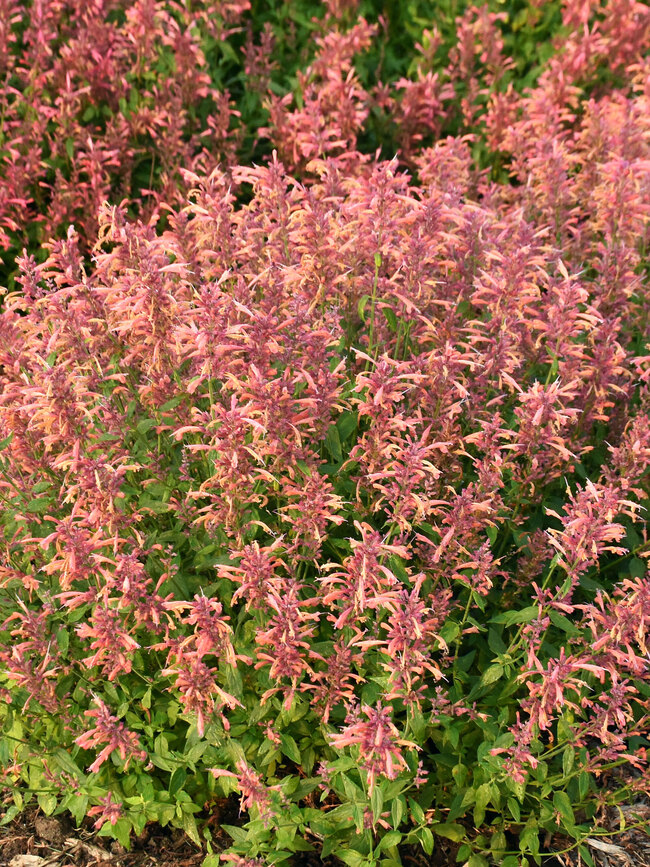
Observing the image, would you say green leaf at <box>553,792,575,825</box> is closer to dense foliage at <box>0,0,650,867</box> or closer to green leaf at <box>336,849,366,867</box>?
dense foliage at <box>0,0,650,867</box>

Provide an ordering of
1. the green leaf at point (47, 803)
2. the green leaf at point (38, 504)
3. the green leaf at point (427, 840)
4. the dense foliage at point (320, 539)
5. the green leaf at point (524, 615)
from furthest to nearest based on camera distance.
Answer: the green leaf at point (47, 803) < the green leaf at point (38, 504) < the green leaf at point (427, 840) < the green leaf at point (524, 615) < the dense foliage at point (320, 539)

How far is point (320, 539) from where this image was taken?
2.91 metres

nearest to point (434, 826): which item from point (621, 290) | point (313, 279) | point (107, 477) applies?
point (107, 477)

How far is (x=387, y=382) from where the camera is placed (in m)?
2.77

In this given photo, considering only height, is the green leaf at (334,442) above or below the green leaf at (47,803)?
above

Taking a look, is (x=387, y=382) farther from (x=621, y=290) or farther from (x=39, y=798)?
(x=39, y=798)

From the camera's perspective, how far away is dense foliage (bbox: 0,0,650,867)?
2.80 m

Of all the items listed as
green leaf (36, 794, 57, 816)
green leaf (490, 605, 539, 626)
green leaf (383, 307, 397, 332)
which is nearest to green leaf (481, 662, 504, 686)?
green leaf (490, 605, 539, 626)

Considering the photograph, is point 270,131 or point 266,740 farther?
point 270,131

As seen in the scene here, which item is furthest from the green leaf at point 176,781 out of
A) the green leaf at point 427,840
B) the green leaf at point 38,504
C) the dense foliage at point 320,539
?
the green leaf at point 38,504

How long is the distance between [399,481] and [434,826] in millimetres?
1428

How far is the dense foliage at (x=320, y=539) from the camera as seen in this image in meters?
2.80

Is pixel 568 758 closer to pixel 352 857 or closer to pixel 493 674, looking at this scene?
pixel 493 674

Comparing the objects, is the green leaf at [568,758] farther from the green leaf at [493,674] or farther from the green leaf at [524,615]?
the green leaf at [524,615]
